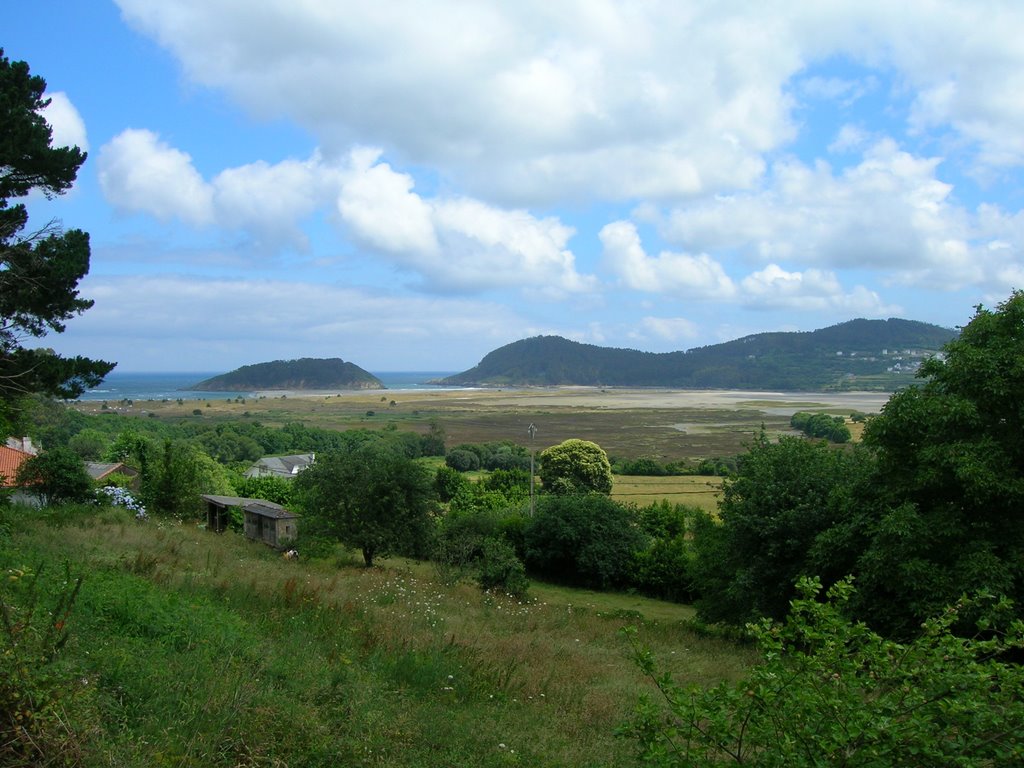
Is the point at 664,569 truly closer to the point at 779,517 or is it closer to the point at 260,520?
the point at 779,517

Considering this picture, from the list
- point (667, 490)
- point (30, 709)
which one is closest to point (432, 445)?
point (667, 490)

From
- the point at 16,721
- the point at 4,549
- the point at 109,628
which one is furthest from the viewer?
the point at 4,549

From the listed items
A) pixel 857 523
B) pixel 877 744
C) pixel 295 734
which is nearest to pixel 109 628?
pixel 295 734

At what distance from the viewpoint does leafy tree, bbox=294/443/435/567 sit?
24.8 meters

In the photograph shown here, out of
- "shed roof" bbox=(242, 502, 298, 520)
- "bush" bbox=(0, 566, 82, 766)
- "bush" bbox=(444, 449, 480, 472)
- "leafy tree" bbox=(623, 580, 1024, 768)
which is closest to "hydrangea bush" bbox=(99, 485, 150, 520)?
"shed roof" bbox=(242, 502, 298, 520)

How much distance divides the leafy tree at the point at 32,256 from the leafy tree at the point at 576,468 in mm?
39007

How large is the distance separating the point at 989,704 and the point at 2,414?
2013 cm

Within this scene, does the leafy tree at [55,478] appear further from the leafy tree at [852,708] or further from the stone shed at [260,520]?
the leafy tree at [852,708]

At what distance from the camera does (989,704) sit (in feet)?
10.0

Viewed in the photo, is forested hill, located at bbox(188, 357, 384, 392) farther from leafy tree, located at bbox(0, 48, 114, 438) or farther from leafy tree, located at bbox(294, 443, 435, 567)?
leafy tree, located at bbox(0, 48, 114, 438)

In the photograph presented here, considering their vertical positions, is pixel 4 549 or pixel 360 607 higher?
pixel 4 549

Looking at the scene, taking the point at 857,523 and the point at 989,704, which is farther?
the point at 857,523

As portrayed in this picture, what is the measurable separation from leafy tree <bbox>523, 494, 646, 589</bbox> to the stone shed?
11094 millimetres

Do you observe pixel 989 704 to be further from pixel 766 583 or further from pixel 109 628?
pixel 766 583
